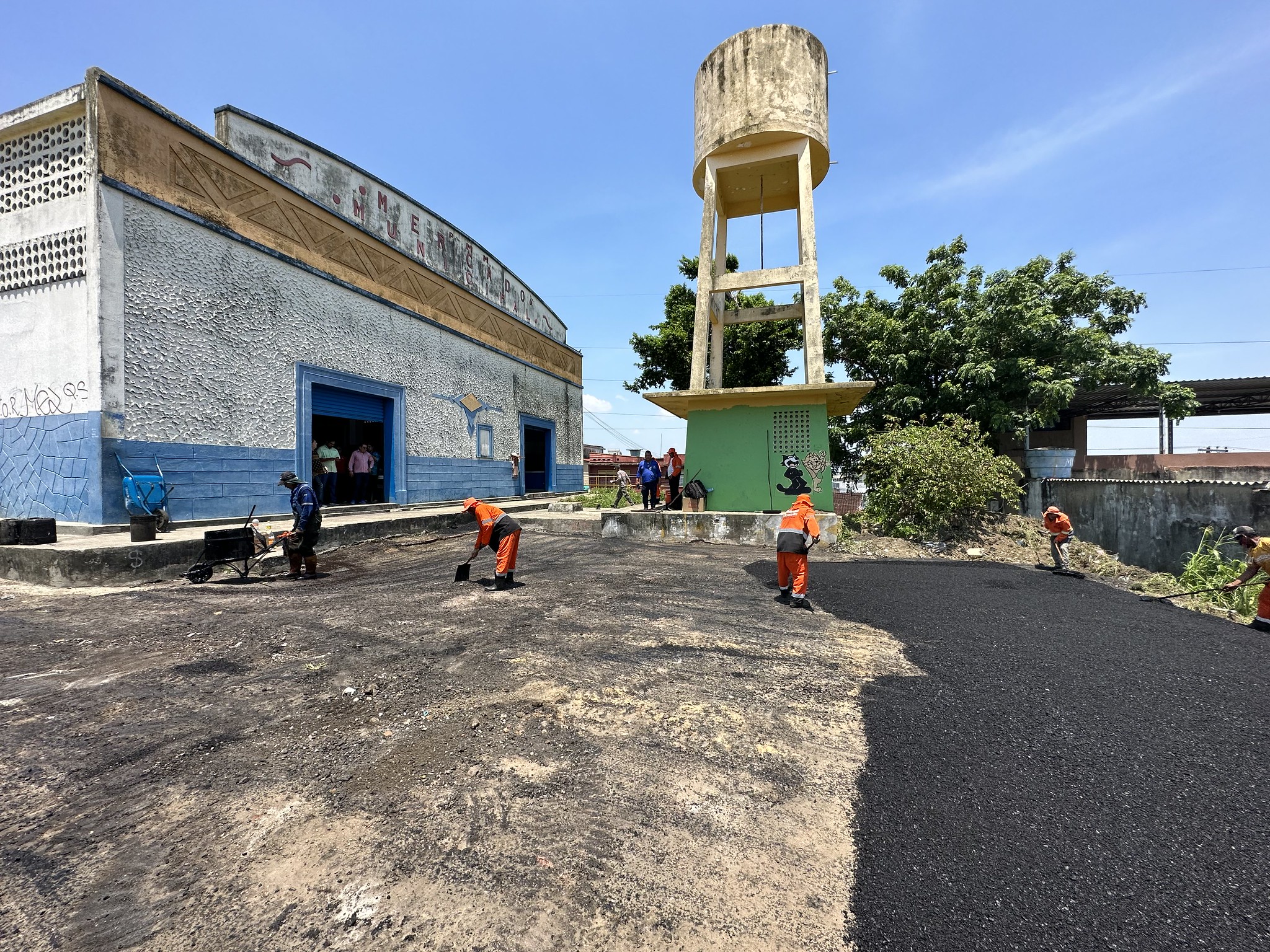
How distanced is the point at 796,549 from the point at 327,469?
1044cm

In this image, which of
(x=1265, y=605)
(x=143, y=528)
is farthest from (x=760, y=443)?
(x=143, y=528)

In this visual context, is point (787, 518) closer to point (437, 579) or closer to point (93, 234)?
point (437, 579)

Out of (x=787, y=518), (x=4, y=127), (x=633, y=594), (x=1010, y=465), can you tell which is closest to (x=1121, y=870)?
(x=787, y=518)

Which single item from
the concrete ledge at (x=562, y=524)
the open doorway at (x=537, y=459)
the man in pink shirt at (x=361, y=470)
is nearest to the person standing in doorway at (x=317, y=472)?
the man in pink shirt at (x=361, y=470)

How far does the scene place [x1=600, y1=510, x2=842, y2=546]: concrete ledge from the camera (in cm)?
1038

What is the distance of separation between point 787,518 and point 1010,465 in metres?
8.27

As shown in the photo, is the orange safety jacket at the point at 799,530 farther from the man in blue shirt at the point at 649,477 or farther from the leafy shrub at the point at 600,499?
the leafy shrub at the point at 600,499

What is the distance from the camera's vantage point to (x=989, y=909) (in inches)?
77.7

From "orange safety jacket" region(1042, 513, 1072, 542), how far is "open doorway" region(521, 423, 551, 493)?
15.2 m

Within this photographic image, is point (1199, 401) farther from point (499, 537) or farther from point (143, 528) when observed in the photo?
point (143, 528)

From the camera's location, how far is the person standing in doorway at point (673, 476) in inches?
527

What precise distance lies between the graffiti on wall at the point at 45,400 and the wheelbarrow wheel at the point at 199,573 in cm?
333

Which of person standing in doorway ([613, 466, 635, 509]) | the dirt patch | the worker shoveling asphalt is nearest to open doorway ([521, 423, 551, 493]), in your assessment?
person standing in doorway ([613, 466, 635, 509])

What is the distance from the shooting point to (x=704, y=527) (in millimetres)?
10758
